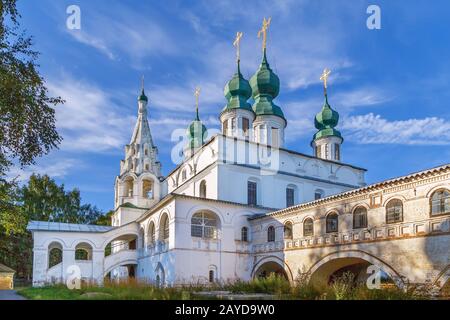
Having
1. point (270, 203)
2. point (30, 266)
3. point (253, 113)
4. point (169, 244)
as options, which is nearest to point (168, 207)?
point (169, 244)

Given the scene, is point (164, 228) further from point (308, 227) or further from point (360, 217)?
point (360, 217)

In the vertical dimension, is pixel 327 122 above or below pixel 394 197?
above

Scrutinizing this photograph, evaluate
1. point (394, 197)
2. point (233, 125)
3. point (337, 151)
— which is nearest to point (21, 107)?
point (394, 197)

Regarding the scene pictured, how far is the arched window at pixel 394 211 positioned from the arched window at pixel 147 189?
2386 centimetres

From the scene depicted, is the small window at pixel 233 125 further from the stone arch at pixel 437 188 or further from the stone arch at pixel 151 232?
the stone arch at pixel 437 188

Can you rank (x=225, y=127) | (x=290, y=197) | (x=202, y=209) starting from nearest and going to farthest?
(x=202, y=209) < (x=290, y=197) < (x=225, y=127)

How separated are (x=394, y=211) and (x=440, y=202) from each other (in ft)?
6.71

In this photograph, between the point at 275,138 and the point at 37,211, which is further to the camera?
the point at 37,211

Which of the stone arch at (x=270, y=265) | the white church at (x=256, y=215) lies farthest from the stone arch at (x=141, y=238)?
the stone arch at (x=270, y=265)

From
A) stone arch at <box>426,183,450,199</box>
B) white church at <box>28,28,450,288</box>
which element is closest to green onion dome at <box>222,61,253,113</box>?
white church at <box>28,28,450,288</box>

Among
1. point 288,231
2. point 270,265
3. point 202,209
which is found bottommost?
point 270,265

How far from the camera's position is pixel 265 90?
1316 inches

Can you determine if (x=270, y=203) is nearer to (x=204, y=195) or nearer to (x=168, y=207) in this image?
(x=204, y=195)

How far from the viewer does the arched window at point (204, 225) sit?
2427 centimetres
